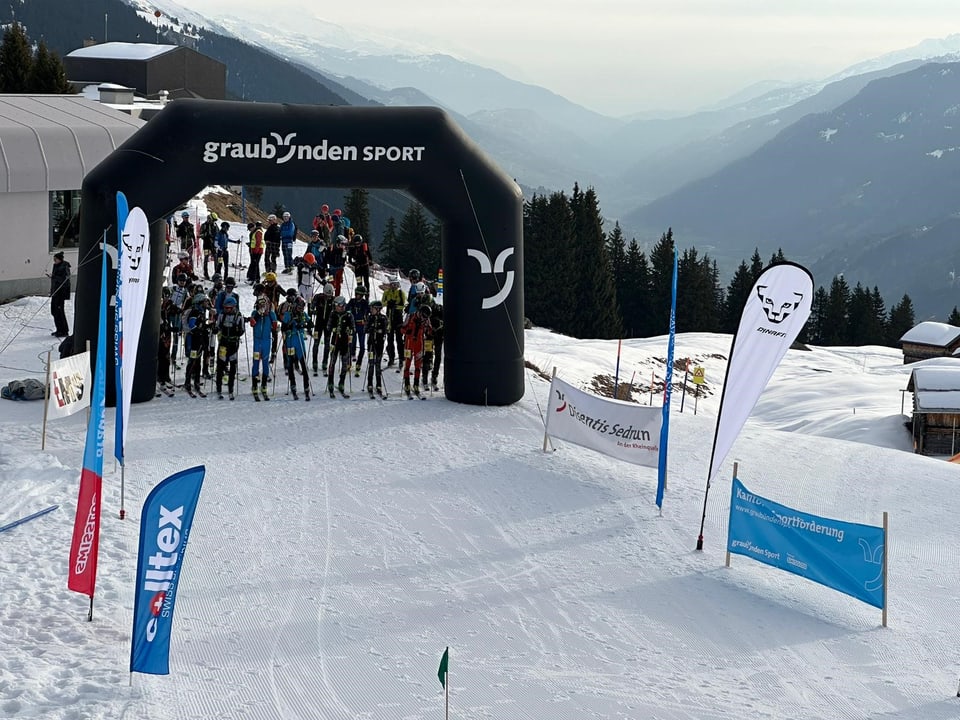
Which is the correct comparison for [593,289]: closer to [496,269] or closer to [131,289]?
[496,269]

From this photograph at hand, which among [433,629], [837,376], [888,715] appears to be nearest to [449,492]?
[433,629]

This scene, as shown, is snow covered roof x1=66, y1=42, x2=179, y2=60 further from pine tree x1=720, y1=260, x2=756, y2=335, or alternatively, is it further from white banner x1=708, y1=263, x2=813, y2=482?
white banner x1=708, y1=263, x2=813, y2=482

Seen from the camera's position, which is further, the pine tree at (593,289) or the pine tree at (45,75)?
the pine tree at (593,289)

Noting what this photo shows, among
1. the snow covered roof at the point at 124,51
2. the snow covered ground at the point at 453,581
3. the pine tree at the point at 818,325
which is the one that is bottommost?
the pine tree at the point at 818,325

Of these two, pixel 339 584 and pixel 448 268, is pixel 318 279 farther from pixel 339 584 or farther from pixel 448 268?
pixel 339 584

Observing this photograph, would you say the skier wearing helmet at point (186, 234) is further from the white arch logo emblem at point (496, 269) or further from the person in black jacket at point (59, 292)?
the white arch logo emblem at point (496, 269)

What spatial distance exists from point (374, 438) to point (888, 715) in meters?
8.10

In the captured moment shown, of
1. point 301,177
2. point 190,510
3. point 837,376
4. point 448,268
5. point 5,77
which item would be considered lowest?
point 837,376

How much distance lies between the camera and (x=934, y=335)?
169ft

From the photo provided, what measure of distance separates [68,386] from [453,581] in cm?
575

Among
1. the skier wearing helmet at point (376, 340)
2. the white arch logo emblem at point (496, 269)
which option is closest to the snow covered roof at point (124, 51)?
the skier wearing helmet at point (376, 340)

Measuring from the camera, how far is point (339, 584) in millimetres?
9531

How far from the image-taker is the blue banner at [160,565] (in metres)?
6.94

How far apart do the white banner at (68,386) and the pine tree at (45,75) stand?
3454cm
